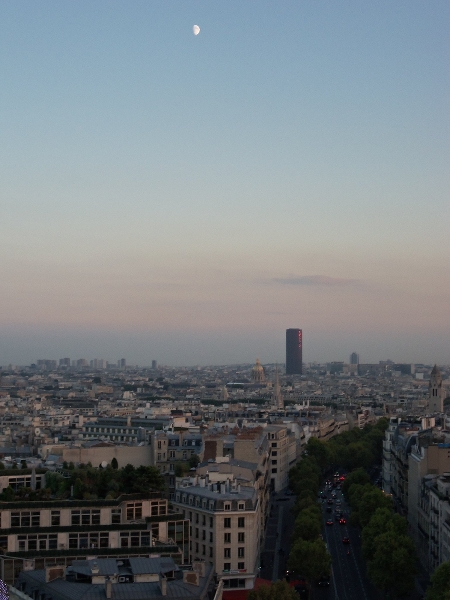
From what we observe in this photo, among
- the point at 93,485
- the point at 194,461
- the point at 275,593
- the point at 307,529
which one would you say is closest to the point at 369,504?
the point at 307,529

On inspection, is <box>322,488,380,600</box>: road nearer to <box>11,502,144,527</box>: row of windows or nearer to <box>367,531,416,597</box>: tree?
<box>367,531,416,597</box>: tree

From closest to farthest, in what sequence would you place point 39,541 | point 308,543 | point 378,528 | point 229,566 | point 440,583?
point 39,541 < point 440,583 < point 229,566 < point 308,543 < point 378,528

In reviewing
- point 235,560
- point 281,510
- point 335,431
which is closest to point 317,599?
point 235,560

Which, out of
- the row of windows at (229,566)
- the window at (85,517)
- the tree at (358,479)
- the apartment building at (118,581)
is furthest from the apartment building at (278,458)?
the apartment building at (118,581)

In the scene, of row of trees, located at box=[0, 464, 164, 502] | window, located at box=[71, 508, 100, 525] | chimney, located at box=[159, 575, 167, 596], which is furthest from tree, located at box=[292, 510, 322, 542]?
chimney, located at box=[159, 575, 167, 596]

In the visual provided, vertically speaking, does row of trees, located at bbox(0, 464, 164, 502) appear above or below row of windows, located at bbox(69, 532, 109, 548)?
above

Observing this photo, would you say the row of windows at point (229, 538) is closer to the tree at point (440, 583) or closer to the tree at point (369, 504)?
the tree at point (440, 583)

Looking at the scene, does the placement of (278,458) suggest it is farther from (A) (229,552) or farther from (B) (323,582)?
(A) (229,552)
